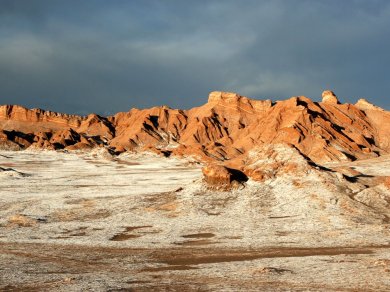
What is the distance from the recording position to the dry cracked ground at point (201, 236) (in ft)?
81.4

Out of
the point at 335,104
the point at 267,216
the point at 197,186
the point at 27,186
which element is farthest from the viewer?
the point at 335,104

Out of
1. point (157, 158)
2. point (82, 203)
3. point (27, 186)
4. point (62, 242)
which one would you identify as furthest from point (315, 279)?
point (157, 158)

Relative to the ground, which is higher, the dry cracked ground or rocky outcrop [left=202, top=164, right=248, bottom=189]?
rocky outcrop [left=202, top=164, right=248, bottom=189]

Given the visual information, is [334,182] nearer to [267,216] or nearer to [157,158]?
[267,216]

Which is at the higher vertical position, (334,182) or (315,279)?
(334,182)

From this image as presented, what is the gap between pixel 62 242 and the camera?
128 ft

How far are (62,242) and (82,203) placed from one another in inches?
907

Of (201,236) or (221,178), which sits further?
(221,178)

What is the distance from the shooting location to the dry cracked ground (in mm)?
24812

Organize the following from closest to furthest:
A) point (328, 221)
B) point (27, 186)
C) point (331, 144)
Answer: point (328, 221) → point (27, 186) → point (331, 144)

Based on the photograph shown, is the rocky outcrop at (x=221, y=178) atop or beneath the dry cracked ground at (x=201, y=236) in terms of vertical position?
atop

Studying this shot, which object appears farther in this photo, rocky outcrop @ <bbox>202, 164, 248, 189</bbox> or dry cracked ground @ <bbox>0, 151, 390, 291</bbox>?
rocky outcrop @ <bbox>202, 164, 248, 189</bbox>

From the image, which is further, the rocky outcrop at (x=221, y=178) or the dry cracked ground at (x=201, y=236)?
the rocky outcrop at (x=221, y=178)

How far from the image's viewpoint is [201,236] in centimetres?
4216
